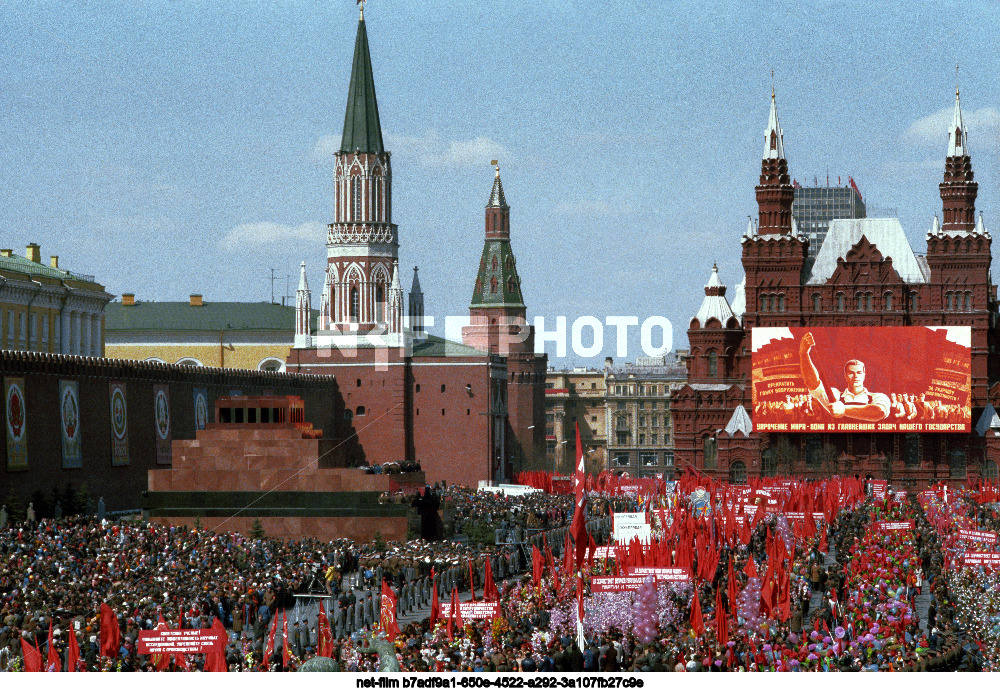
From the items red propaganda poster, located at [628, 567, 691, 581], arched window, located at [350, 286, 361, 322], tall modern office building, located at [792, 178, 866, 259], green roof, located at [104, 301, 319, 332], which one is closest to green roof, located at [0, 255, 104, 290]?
arched window, located at [350, 286, 361, 322]

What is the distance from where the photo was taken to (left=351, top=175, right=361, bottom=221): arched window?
91.4 m

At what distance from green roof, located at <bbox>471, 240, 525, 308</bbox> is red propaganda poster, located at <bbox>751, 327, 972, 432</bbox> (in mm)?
39406

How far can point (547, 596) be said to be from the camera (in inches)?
1252

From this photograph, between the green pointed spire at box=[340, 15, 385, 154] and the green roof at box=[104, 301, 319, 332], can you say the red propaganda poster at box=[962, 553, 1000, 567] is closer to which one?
the green pointed spire at box=[340, 15, 385, 154]

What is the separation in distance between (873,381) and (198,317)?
4258 centimetres

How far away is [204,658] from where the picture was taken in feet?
87.2

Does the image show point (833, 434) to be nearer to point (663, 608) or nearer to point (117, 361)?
point (117, 361)

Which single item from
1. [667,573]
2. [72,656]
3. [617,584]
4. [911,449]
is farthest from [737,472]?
[72,656]

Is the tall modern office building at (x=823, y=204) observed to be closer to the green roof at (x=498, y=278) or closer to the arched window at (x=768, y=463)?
the green roof at (x=498, y=278)

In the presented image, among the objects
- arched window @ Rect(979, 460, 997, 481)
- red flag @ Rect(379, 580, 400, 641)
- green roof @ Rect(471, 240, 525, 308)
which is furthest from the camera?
green roof @ Rect(471, 240, 525, 308)

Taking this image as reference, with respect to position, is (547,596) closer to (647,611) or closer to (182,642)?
(647,611)

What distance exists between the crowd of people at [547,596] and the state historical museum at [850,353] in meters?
25.1
